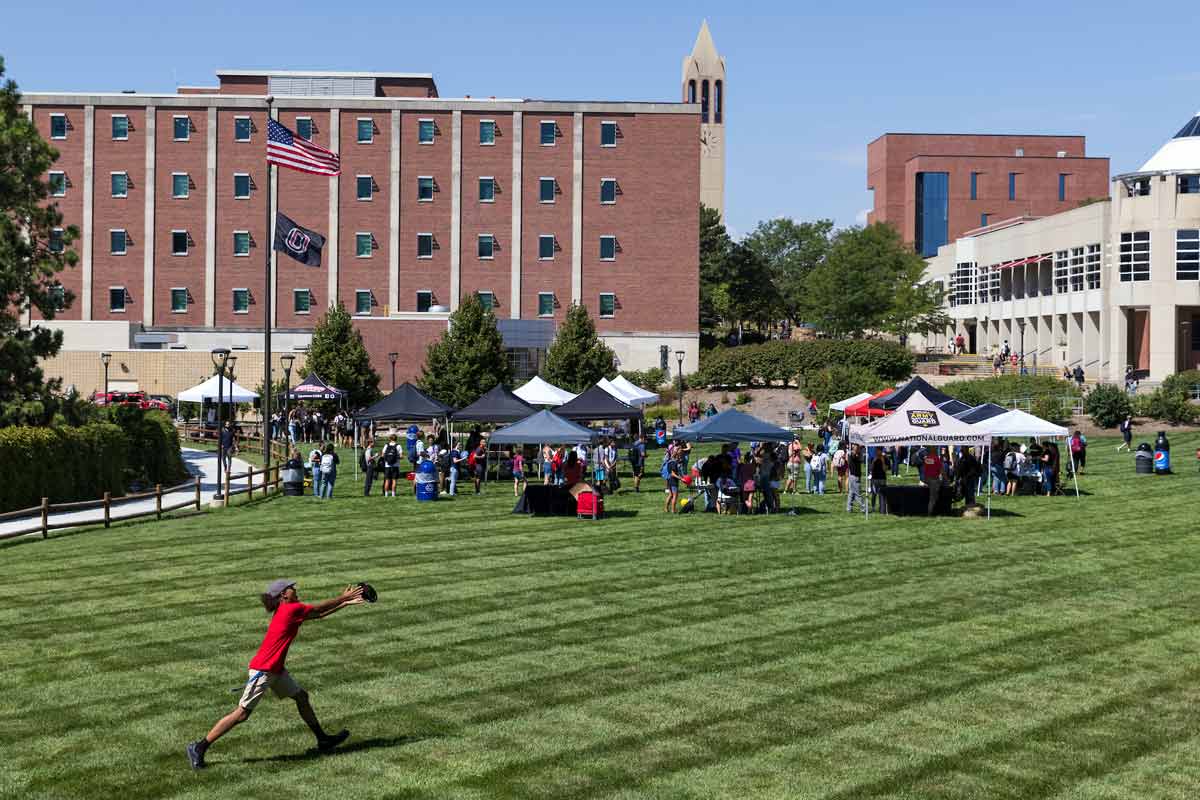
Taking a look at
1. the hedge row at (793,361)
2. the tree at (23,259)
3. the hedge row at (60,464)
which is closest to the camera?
the hedge row at (60,464)

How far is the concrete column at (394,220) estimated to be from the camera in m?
83.8

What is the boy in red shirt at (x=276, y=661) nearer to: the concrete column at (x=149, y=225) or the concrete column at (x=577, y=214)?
the concrete column at (x=577, y=214)

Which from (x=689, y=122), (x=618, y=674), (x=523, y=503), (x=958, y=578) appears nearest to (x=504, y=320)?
(x=689, y=122)

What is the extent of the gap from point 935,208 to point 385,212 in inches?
3298

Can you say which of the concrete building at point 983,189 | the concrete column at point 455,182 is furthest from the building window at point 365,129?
the concrete building at point 983,189

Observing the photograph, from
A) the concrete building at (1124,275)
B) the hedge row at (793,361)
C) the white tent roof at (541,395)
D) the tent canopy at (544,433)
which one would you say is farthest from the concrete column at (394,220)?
the tent canopy at (544,433)

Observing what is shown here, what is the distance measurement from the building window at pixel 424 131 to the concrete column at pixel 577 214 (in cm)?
816

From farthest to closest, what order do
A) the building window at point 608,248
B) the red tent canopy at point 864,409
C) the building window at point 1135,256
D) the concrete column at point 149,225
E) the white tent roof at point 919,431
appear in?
the building window at point 608,248
the building window at point 1135,256
the concrete column at point 149,225
the red tent canopy at point 864,409
the white tent roof at point 919,431

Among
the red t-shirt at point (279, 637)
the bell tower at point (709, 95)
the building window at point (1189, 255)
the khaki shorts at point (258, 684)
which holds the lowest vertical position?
the khaki shorts at point (258, 684)

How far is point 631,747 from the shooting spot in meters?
13.5

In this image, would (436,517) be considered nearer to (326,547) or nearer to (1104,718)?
(326,547)

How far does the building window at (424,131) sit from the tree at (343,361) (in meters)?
15.1

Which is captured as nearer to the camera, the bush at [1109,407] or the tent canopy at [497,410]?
the tent canopy at [497,410]

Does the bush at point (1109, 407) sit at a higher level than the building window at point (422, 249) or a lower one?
lower
